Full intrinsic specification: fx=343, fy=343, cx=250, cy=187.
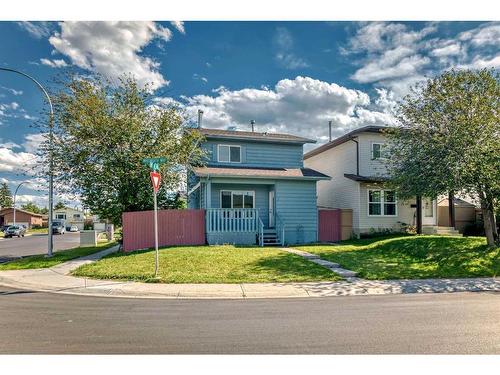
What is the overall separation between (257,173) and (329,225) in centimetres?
583

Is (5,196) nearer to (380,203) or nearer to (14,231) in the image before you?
(14,231)

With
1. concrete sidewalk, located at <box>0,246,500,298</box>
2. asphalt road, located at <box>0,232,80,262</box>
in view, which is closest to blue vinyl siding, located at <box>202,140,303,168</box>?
asphalt road, located at <box>0,232,80,262</box>

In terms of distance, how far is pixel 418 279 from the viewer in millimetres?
10023

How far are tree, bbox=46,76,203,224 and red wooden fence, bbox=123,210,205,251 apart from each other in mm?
1537

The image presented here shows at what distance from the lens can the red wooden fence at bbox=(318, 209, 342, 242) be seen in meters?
20.8

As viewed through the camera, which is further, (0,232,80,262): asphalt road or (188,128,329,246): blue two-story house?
(0,232,80,262): asphalt road

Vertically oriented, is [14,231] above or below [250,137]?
below

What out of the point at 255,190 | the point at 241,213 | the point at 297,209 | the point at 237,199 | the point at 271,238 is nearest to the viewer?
the point at 241,213

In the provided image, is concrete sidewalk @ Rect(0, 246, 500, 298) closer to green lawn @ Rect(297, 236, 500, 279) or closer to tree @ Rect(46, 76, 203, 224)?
green lawn @ Rect(297, 236, 500, 279)

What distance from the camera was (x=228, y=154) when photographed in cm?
2097

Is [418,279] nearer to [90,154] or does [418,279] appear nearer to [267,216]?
[267,216]

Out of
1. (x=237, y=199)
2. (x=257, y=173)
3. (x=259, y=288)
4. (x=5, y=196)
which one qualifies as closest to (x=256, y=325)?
(x=259, y=288)

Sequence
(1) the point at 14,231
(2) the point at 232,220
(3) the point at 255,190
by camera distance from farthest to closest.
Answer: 1. (1) the point at 14,231
2. (3) the point at 255,190
3. (2) the point at 232,220

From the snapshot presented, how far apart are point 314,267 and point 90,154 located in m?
12.9
